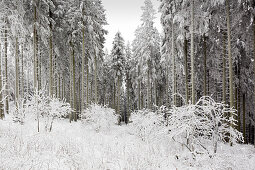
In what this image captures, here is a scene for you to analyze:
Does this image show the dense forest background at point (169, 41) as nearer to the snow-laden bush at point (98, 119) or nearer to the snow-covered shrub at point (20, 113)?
the snow-covered shrub at point (20, 113)

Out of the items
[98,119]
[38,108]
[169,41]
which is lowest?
[98,119]

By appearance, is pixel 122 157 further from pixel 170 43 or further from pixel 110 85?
pixel 110 85

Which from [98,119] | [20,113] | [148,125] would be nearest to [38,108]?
[20,113]

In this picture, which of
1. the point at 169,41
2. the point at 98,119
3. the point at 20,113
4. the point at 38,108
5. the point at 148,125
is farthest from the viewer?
the point at 169,41

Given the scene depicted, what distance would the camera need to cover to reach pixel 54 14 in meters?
16.9

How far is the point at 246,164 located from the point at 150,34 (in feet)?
62.9

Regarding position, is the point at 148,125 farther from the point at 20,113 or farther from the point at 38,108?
the point at 20,113

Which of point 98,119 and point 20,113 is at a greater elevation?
point 20,113

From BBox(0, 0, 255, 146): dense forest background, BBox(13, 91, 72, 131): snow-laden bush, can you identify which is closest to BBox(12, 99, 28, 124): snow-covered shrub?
BBox(13, 91, 72, 131): snow-laden bush

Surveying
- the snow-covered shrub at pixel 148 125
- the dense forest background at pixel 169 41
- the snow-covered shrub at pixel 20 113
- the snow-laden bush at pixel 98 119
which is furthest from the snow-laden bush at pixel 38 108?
the snow-covered shrub at pixel 148 125

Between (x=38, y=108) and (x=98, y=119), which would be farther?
(x=98, y=119)

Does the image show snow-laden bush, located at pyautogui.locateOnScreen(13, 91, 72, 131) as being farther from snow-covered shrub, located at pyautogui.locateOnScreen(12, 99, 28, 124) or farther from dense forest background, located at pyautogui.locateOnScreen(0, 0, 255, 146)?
dense forest background, located at pyautogui.locateOnScreen(0, 0, 255, 146)

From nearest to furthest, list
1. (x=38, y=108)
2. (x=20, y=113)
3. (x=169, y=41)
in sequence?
(x=38, y=108) < (x=20, y=113) < (x=169, y=41)

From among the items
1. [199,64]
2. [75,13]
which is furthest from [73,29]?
[199,64]
